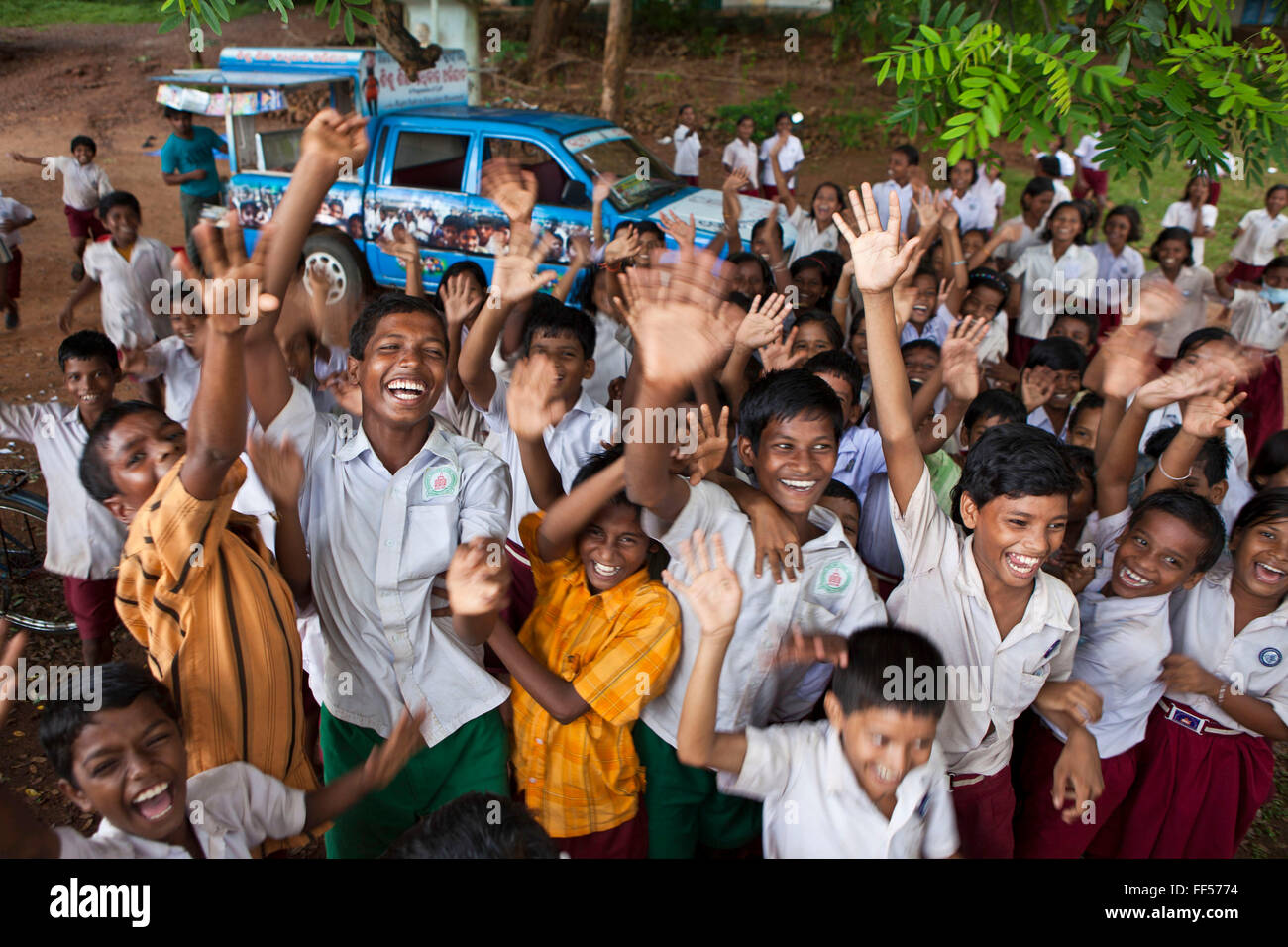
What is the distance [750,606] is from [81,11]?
81.6ft

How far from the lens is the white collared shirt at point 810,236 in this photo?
627cm

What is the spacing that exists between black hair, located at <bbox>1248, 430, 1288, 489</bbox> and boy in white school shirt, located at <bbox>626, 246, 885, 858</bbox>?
74.8 inches

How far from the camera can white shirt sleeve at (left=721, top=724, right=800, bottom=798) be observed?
1873 mm

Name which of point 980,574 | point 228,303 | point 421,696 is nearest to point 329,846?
point 421,696

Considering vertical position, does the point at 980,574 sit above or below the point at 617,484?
below

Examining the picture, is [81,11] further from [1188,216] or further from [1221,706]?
[1221,706]

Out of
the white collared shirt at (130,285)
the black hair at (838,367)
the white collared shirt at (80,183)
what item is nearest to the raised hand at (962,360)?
the black hair at (838,367)

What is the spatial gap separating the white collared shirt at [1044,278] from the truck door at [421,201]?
13.4 feet

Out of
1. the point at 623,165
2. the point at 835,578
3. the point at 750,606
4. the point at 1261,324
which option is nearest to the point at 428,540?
the point at 750,606

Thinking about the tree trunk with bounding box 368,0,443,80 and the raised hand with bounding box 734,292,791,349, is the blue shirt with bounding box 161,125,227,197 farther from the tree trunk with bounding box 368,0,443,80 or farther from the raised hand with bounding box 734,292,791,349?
the raised hand with bounding box 734,292,791,349

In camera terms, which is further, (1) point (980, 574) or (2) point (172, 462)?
(1) point (980, 574)

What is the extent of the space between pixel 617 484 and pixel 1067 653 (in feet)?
3.85

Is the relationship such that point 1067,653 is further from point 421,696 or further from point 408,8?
point 408,8

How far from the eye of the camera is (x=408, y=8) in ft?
35.1
